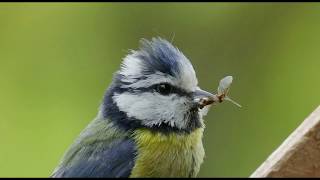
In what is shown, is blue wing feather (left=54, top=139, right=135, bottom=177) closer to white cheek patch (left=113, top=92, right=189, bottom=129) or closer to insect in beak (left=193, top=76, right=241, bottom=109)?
white cheek patch (left=113, top=92, right=189, bottom=129)

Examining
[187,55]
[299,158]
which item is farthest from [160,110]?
[187,55]

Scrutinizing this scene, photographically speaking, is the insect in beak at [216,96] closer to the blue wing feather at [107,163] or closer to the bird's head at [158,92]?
the bird's head at [158,92]

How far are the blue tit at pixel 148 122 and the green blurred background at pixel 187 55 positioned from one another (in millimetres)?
2160

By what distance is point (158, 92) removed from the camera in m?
3.07

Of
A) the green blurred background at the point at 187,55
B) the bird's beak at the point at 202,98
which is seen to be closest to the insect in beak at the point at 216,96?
the bird's beak at the point at 202,98

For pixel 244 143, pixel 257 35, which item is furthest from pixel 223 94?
pixel 257 35

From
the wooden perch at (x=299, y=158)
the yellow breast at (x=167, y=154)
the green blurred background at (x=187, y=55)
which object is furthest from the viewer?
the green blurred background at (x=187, y=55)

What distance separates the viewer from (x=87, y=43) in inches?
227

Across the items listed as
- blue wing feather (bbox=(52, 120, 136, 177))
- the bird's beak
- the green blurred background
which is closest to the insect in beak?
the bird's beak

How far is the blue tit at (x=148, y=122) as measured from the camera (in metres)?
2.98

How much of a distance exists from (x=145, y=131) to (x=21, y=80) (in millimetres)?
2652

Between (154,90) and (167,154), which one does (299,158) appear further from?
(154,90)

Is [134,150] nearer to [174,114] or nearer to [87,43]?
[174,114]

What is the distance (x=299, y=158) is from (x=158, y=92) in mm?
1098
